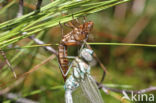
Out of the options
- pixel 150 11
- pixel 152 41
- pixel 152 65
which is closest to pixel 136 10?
pixel 150 11

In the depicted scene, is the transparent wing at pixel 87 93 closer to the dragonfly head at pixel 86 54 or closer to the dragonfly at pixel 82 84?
the dragonfly at pixel 82 84

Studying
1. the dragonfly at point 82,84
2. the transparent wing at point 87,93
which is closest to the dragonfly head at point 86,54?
the dragonfly at point 82,84

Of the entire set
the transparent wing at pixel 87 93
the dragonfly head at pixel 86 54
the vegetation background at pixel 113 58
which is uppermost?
the dragonfly head at pixel 86 54

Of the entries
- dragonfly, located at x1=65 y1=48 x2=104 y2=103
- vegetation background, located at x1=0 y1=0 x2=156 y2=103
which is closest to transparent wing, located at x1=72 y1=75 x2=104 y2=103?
dragonfly, located at x1=65 y1=48 x2=104 y2=103

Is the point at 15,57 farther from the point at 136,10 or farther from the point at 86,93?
the point at 136,10

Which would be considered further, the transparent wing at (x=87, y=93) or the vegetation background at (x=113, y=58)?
the vegetation background at (x=113, y=58)

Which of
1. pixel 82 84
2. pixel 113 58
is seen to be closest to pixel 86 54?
pixel 82 84

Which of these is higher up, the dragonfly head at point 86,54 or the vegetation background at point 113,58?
the dragonfly head at point 86,54

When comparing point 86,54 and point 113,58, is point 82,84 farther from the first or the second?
point 113,58

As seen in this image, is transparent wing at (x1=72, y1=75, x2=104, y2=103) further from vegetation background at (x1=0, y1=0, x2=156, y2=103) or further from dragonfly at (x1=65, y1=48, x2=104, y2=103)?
vegetation background at (x1=0, y1=0, x2=156, y2=103)
